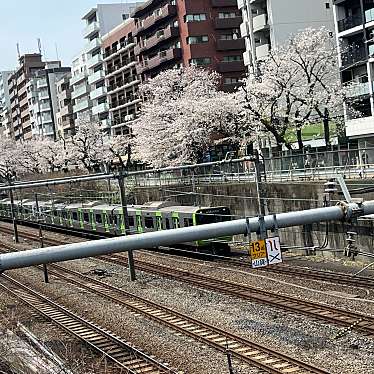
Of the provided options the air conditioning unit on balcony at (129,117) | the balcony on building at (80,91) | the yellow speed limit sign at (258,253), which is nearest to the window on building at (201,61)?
the air conditioning unit on balcony at (129,117)

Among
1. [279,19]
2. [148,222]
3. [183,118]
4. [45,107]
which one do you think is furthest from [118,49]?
[148,222]

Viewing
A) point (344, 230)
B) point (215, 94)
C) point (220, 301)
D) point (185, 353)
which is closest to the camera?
point (185, 353)

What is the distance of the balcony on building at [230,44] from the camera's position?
197 ft

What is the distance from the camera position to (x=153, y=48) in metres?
66.9

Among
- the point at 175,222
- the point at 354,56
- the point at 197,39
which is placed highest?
the point at 197,39

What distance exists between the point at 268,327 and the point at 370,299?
3101 millimetres

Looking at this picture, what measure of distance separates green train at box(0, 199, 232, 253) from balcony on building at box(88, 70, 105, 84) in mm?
48802

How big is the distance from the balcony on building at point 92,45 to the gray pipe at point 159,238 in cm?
8204

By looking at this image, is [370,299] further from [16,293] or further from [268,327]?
[16,293]

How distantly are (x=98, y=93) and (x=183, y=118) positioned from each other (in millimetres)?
43510

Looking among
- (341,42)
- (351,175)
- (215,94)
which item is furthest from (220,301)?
(215,94)

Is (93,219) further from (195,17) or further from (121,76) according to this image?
(121,76)

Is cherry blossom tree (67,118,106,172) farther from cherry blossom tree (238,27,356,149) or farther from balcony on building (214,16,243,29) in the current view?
cherry blossom tree (238,27,356,149)

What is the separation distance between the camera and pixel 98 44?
84812 mm
